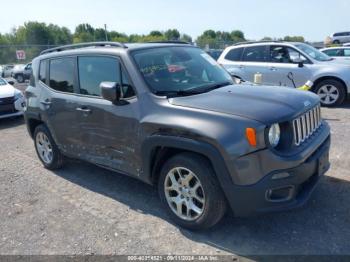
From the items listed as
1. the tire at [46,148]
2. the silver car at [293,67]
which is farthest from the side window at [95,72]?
the silver car at [293,67]

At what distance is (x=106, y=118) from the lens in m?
4.05

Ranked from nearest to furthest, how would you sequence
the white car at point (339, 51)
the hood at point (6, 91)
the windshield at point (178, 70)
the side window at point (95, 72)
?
the windshield at point (178, 70) → the side window at point (95, 72) → the hood at point (6, 91) → the white car at point (339, 51)

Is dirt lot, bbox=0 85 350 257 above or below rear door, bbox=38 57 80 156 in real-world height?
below

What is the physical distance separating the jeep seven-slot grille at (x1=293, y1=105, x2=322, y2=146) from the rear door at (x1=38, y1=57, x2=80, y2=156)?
2.67 meters

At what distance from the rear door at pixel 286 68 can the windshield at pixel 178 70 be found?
17.0 ft

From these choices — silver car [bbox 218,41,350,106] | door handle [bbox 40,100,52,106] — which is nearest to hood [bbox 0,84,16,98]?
door handle [bbox 40,100,52,106]

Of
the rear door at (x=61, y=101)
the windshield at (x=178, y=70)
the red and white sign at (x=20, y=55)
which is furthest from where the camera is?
the red and white sign at (x=20, y=55)

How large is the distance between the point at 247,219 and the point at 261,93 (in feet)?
4.35

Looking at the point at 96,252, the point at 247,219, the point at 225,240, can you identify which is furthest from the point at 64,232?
the point at 247,219

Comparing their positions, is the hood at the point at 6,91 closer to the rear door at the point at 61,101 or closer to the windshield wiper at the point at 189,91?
the rear door at the point at 61,101

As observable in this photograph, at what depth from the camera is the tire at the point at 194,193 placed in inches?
127

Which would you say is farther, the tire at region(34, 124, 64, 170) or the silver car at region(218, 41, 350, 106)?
the silver car at region(218, 41, 350, 106)

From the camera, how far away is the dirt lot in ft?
10.8

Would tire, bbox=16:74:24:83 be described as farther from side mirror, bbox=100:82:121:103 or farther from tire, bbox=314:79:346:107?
side mirror, bbox=100:82:121:103
